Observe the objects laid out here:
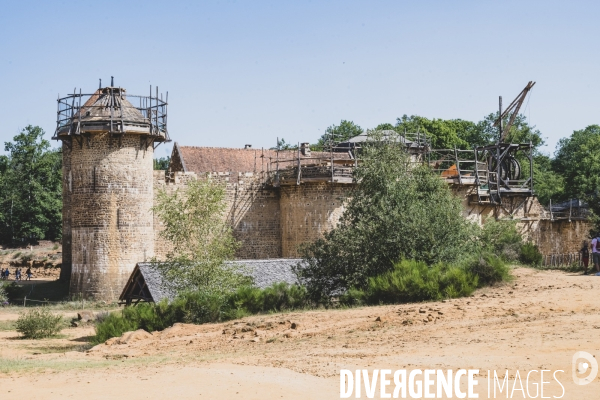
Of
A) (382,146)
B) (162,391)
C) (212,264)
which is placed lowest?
(162,391)

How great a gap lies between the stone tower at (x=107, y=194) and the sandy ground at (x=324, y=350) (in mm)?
6206

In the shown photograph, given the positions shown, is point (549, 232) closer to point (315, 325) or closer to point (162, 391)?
point (315, 325)

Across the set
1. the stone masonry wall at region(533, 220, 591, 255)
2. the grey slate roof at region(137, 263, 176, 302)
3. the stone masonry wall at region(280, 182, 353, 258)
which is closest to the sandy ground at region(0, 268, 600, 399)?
the grey slate roof at region(137, 263, 176, 302)

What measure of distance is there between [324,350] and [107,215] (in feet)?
50.4

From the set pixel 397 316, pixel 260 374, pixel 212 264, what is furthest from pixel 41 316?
pixel 260 374

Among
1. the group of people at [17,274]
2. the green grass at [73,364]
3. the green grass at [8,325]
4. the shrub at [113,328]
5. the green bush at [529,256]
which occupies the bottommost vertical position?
the green grass at [8,325]

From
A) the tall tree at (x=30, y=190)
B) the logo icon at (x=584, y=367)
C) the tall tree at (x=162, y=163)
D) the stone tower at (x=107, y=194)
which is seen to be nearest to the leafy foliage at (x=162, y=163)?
the tall tree at (x=162, y=163)

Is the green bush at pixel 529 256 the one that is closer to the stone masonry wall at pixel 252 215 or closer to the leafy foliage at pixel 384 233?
the leafy foliage at pixel 384 233

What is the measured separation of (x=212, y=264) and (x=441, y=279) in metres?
5.96

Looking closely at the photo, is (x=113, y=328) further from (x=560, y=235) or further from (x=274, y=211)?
(x=560, y=235)

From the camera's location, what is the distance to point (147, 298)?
77.5 feet

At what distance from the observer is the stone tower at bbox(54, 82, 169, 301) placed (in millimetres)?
28719

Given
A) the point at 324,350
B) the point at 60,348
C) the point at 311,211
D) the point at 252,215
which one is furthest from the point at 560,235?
the point at 324,350

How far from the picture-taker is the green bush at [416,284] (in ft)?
68.5
